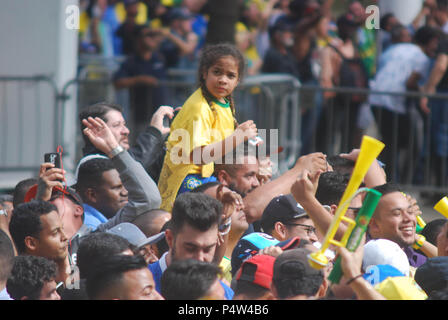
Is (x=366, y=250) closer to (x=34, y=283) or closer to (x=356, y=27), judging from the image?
(x=34, y=283)

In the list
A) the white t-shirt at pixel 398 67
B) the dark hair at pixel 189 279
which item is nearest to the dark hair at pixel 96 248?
the dark hair at pixel 189 279

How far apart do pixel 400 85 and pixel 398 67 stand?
237mm

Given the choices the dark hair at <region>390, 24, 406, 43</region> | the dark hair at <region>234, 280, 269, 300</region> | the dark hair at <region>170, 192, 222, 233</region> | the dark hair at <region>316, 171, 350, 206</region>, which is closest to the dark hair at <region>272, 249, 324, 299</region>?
the dark hair at <region>234, 280, 269, 300</region>

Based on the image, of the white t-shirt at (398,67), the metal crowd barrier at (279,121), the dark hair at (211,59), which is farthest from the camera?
the white t-shirt at (398,67)

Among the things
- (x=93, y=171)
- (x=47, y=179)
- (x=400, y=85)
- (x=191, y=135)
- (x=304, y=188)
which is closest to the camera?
A: (x=304, y=188)

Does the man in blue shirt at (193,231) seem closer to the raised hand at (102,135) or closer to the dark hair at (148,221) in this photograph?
the dark hair at (148,221)

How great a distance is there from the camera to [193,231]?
435 cm

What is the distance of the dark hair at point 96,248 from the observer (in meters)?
4.28

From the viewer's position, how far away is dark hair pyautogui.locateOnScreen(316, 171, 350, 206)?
5.65 meters

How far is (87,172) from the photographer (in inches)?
237

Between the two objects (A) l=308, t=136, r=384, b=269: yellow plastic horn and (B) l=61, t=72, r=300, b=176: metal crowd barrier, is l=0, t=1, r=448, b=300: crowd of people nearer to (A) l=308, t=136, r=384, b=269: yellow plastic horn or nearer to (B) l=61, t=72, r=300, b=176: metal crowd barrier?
(A) l=308, t=136, r=384, b=269: yellow plastic horn

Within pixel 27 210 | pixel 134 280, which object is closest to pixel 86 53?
pixel 27 210

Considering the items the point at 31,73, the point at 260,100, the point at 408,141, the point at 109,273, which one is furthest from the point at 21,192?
the point at 408,141

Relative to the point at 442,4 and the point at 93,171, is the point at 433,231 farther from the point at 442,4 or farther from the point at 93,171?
the point at 442,4
